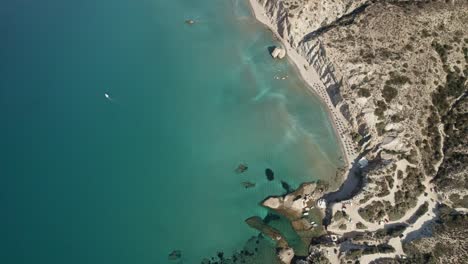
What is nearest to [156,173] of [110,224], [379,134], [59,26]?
[110,224]

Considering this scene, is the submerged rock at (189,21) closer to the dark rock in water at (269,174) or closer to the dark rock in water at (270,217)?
the dark rock in water at (269,174)

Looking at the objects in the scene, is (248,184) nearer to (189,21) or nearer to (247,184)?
(247,184)

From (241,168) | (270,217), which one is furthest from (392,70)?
(270,217)

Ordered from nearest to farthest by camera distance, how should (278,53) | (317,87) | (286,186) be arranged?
(286,186) → (317,87) → (278,53)

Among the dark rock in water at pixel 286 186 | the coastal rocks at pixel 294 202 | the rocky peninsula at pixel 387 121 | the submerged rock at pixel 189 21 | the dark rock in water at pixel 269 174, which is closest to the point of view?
the rocky peninsula at pixel 387 121

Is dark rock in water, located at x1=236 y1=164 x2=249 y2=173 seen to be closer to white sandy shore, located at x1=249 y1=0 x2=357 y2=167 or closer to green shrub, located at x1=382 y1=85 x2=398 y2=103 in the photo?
white sandy shore, located at x1=249 y1=0 x2=357 y2=167

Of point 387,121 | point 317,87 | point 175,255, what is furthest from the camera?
point 317,87

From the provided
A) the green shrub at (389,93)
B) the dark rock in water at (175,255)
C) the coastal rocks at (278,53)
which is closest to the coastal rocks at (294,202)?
the dark rock in water at (175,255)

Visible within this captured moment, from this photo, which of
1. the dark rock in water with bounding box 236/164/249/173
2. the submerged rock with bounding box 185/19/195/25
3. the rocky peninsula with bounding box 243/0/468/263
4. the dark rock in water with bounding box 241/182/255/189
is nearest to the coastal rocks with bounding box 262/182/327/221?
the rocky peninsula with bounding box 243/0/468/263
